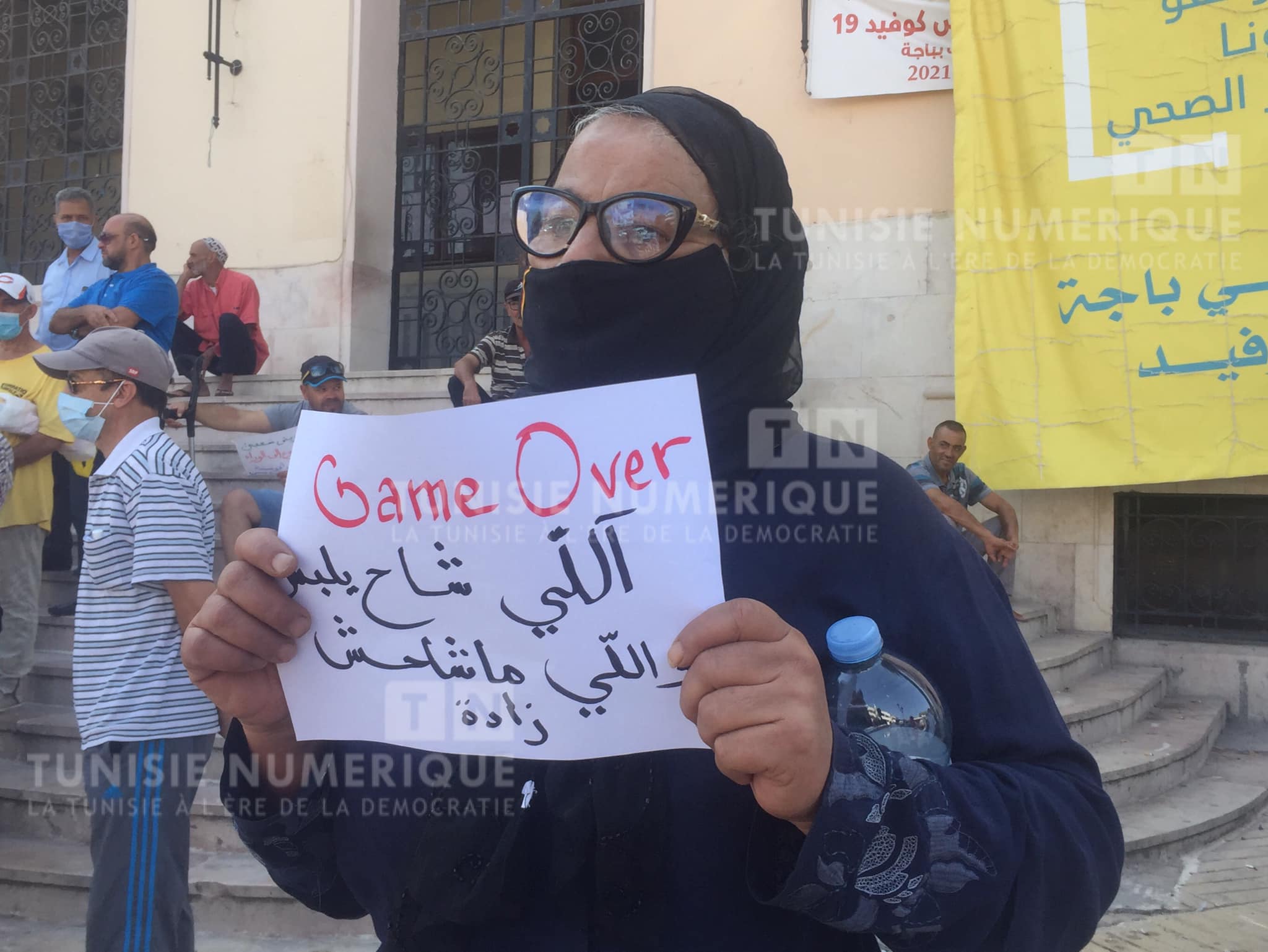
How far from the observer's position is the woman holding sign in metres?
0.93

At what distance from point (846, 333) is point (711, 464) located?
6105mm

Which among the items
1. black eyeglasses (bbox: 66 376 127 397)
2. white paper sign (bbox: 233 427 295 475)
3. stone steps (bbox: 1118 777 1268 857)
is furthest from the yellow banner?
black eyeglasses (bbox: 66 376 127 397)

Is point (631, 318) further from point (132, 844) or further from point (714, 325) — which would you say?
point (132, 844)

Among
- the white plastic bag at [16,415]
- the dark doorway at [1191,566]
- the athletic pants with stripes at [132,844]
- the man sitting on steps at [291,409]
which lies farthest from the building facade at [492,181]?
the athletic pants with stripes at [132,844]

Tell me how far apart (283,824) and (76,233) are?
266 inches

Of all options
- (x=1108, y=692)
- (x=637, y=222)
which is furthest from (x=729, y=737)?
(x=1108, y=692)

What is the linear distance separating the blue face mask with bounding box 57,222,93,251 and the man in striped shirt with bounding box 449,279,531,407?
2857 mm

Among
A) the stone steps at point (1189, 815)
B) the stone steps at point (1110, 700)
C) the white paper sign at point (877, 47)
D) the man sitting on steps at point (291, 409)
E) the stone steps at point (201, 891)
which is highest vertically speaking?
the white paper sign at point (877, 47)

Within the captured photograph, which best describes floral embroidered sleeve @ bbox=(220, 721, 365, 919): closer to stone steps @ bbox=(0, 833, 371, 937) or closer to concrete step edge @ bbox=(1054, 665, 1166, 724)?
stone steps @ bbox=(0, 833, 371, 937)

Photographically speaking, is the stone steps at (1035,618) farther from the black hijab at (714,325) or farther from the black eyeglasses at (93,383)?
the black hijab at (714,325)

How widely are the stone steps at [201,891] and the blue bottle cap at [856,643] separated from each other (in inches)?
133

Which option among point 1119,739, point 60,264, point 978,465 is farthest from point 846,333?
point 60,264

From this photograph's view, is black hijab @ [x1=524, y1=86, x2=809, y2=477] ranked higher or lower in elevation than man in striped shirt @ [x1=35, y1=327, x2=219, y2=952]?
higher

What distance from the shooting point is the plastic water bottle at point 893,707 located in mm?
1069
